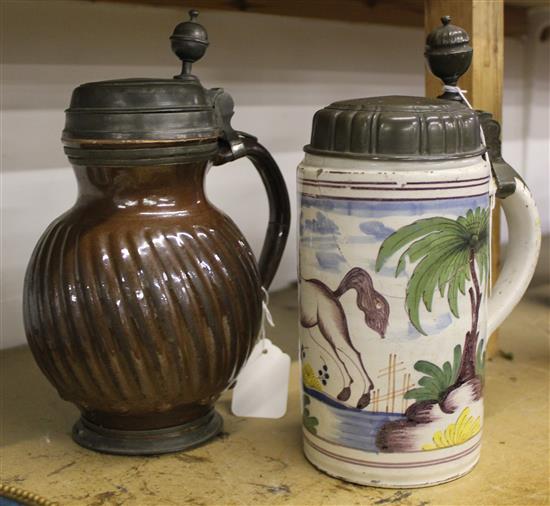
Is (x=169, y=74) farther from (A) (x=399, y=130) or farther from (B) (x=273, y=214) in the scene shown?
(A) (x=399, y=130)

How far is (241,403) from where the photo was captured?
2.47 ft

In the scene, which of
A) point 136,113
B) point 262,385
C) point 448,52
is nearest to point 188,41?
point 136,113

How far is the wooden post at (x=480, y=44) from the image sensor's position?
79cm

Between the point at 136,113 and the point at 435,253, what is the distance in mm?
234

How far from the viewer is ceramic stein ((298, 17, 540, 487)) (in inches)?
22.1

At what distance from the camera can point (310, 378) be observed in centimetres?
63

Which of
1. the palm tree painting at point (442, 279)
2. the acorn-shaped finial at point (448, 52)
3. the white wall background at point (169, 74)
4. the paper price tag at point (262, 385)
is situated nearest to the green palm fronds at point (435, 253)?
the palm tree painting at point (442, 279)

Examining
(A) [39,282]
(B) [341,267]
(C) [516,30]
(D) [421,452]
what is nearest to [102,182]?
(A) [39,282]

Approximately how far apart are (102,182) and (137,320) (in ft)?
0.36

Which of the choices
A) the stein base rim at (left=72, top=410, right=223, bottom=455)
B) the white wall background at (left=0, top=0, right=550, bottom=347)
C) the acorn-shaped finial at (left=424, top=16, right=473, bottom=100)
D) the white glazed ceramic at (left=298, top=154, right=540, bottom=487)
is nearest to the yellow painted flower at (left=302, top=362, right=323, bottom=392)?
Answer: the white glazed ceramic at (left=298, top=154, right=540, bottom=487)

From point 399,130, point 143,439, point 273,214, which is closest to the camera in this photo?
point 399,130

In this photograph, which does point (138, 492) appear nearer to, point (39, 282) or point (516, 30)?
point (39, 282)

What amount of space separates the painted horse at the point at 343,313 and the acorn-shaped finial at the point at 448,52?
166mm

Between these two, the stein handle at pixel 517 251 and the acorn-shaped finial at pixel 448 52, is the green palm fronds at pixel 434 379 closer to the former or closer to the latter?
the stein handle at pixel 517 251
